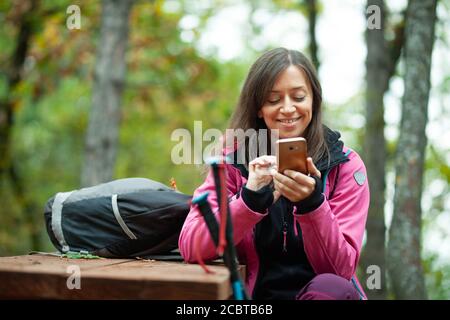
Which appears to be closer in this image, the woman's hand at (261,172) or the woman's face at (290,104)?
the woman's hand at (261,172)

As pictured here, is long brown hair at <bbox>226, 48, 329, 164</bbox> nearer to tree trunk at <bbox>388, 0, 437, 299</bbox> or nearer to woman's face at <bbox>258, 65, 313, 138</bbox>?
woman's face at <bbox>258, 65, 313, 138</bbox>

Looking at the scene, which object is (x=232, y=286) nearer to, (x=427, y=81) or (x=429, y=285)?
(x=427, y=81)

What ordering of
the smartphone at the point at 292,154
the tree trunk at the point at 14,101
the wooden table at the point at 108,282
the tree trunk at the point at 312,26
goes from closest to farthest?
the wooden table at the point at 108,282 → the smartphone at the point at 292,154 → the tree trunk at the point at 312,26 → the tree trunk at the point at 14,101

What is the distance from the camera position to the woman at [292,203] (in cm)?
223

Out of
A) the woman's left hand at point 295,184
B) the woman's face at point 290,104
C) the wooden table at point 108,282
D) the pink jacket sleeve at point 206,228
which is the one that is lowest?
the wooden table at point 108,282

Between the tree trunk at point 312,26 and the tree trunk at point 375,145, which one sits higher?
the tree trunk at point 312,26

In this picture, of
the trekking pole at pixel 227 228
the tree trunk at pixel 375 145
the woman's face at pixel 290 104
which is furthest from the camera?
the tree trunk at pixel 375 145

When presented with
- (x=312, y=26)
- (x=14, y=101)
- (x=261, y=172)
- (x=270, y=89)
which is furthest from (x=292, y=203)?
(x=14, y=101)

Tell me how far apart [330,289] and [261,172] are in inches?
21.2

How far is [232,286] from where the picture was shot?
6.29 ft

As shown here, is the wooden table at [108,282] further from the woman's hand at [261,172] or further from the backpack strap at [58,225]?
the backpack strap at [58,225]

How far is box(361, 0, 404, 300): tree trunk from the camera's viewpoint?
6.02 m

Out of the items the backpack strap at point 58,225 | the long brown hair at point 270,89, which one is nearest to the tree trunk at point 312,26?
the long brown hair at point 270,89
